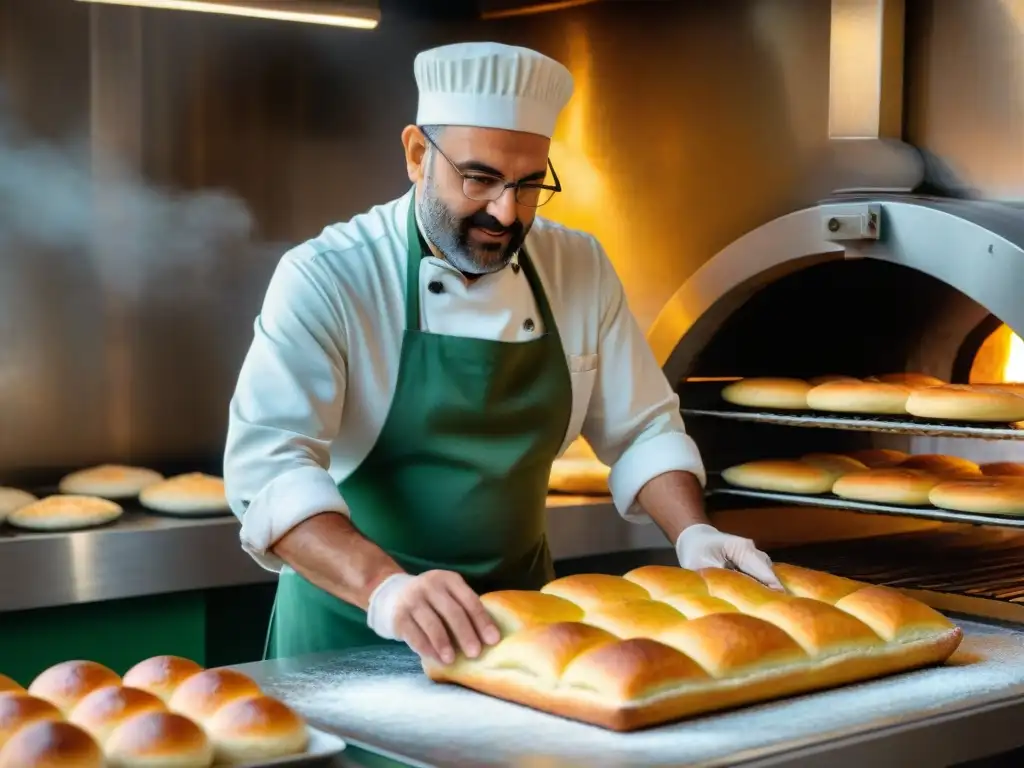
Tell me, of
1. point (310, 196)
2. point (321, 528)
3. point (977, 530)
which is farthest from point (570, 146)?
point (321, 528)

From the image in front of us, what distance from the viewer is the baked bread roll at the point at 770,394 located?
2990 mm

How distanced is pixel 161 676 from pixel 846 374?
2.20 metres

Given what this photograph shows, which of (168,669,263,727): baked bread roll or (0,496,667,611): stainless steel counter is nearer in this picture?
(168,669,263,727): baked bread roll

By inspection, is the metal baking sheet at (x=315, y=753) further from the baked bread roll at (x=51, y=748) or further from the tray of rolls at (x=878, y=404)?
the tray of rolls at (x=878, y=404)

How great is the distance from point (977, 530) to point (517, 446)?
4.61 ft

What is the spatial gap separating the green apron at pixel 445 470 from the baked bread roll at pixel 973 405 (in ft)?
2.68

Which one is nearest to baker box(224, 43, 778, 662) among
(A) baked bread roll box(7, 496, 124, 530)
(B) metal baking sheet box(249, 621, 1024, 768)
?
(B) metal baking sheet box(249, 621, 1024, 768)

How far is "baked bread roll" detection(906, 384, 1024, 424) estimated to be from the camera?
2711mm

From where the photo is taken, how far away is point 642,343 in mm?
2797

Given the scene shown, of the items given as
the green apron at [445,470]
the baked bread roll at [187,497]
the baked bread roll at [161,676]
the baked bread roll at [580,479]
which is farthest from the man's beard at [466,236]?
the baked bread roll at [580,479]

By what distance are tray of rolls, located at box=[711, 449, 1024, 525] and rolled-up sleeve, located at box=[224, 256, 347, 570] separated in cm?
103

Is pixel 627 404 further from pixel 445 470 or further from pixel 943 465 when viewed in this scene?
pixel 943 465

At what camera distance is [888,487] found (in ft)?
9.58

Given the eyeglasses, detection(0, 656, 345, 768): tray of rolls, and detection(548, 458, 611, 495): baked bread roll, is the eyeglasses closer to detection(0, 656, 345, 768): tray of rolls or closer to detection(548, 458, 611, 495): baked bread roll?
detection(0, 656, 345, 768): tray of rolls
